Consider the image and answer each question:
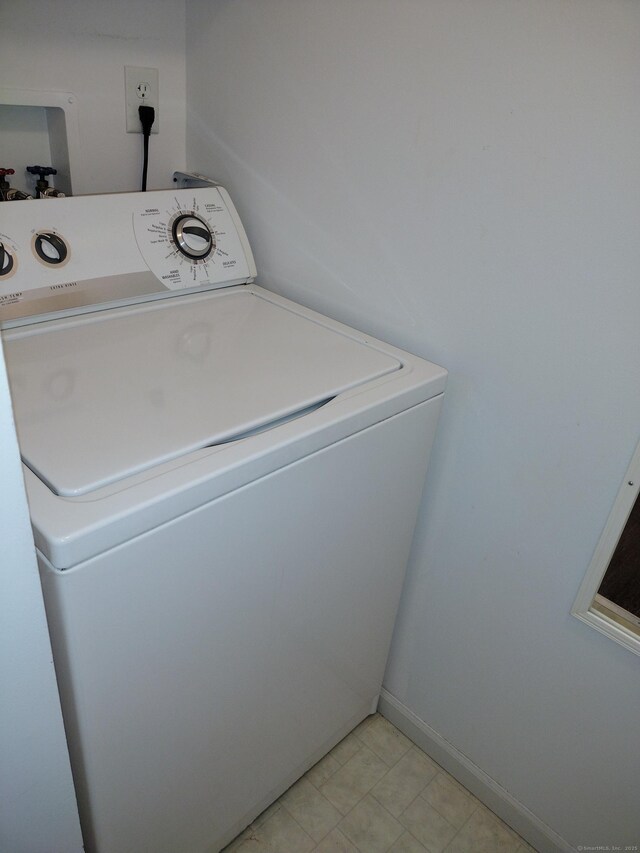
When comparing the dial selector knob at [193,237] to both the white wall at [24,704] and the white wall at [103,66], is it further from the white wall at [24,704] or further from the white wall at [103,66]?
the white wall at [24,704]

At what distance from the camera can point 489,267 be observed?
3.61 ft

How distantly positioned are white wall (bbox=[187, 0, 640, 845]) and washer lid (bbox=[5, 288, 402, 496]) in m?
0.18

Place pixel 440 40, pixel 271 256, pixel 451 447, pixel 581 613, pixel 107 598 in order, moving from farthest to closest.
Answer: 1. pixel 271 256
2. pixel 451 447
3. pixel 581 613
4. pixel 440 40
5. pixel 107 598

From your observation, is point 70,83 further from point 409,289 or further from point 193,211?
point 409,289

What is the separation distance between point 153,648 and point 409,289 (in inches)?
29.8

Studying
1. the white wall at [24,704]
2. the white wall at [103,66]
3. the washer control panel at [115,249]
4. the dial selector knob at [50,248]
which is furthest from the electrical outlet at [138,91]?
the white wall at [24,704]

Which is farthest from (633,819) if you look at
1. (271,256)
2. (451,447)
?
(271,256)

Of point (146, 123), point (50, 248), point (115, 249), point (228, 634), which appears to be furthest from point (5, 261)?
point (228, 634)

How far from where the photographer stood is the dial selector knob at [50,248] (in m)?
1.17

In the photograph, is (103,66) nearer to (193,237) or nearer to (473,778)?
(193,237)

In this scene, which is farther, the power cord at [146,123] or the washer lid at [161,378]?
the power cord at [146,123]

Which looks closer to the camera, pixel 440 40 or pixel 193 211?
pixel 440 40

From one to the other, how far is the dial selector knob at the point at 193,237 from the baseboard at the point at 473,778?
116cm

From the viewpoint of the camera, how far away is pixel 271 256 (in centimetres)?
145
